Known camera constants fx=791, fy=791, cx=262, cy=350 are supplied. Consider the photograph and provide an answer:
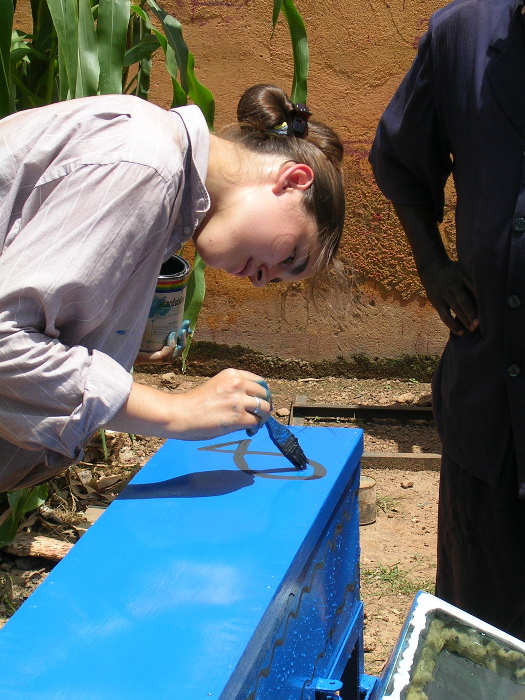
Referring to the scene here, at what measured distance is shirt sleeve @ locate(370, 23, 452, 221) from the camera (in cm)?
169

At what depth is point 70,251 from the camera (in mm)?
1138

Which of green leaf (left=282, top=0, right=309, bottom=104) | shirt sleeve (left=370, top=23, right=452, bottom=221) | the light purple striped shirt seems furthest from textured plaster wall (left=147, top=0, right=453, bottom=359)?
the light purple striped shirt

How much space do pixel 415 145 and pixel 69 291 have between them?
928mm

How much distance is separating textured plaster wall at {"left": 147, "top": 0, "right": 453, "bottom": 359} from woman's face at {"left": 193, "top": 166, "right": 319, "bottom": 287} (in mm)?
2181

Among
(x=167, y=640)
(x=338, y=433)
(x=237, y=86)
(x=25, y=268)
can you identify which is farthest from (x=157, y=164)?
(x=237, y=86)

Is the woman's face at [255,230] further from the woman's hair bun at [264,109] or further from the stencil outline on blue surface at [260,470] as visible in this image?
the stencil outline on blue surface at [260,470]

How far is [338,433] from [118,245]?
30.8 inches

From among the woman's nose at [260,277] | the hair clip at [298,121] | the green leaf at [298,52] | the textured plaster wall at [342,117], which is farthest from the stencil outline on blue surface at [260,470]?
the textured plaster wall at [342,117]

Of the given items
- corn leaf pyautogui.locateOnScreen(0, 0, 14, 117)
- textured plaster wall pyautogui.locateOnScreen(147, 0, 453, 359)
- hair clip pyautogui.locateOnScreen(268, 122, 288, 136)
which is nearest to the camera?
hair clip pyautogui.locateOnScreen(268, 122, 288, 136)

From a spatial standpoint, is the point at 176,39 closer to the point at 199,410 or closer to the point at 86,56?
the point at 86,56

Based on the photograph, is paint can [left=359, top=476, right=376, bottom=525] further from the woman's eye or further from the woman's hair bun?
the woman's hair bun

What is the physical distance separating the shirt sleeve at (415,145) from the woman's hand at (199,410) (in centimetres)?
67

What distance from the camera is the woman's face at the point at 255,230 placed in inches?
55.2

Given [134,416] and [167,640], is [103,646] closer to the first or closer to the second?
[167,640]
